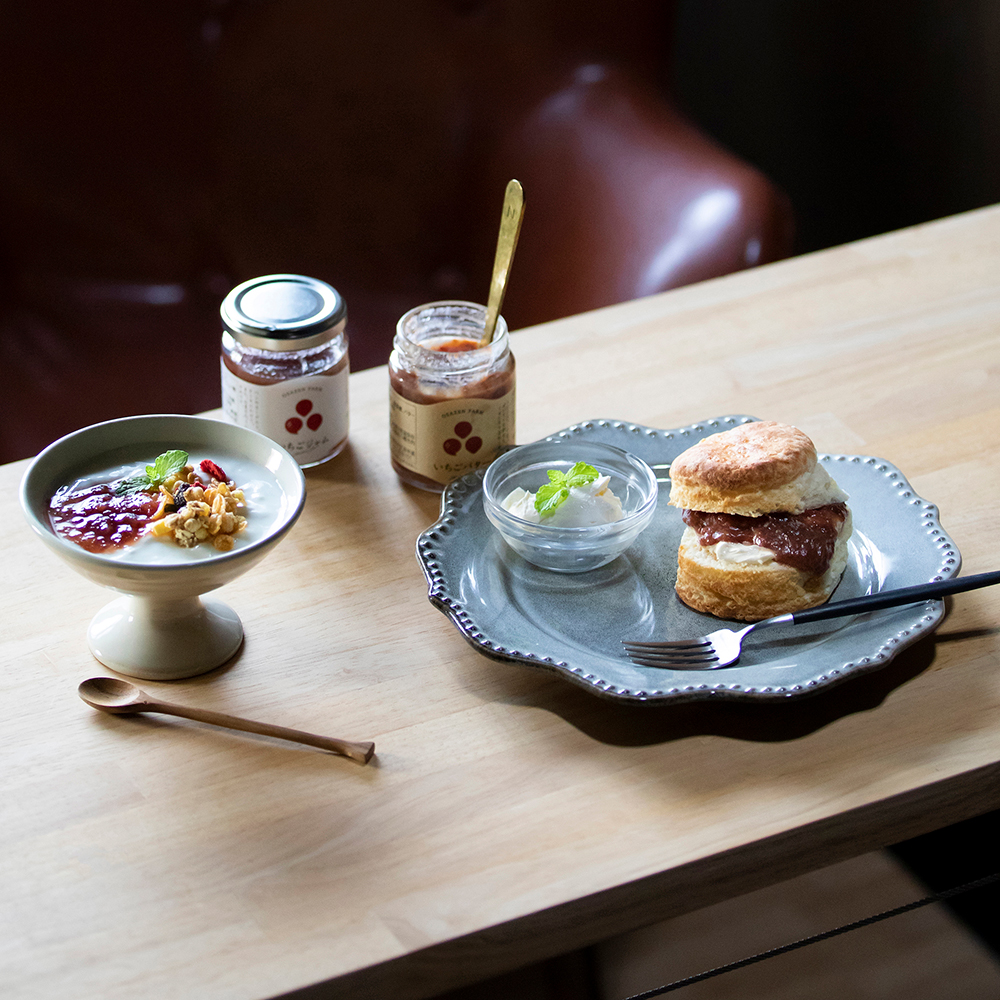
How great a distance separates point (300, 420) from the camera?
1.26m

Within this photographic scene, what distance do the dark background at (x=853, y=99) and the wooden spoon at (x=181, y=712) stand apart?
213cm

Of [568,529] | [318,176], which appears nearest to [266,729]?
[568,529]

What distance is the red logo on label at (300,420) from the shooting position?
4.11 feet

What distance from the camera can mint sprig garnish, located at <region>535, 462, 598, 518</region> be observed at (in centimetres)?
111

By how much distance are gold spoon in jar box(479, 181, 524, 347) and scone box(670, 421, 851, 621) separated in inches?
10.4

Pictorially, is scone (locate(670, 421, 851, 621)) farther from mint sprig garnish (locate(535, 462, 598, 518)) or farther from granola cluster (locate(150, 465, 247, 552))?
granola cluster (locate(150, 465, 247, 552))

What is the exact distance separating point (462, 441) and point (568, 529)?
0.65ft

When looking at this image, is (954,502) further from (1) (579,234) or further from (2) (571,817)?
(1) (579,234)

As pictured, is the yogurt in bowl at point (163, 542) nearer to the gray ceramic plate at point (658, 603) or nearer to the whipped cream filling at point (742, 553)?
the gray ceramic plate at point (658, 603)

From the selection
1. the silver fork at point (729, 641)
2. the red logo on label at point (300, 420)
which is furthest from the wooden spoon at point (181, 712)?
the red logo on label at point (300, 420)

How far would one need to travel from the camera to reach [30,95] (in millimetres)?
2018

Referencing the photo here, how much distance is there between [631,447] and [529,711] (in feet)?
1.25

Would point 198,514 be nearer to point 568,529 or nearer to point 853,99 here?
point 568,529

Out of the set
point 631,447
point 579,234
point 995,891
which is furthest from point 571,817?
point 579,234
